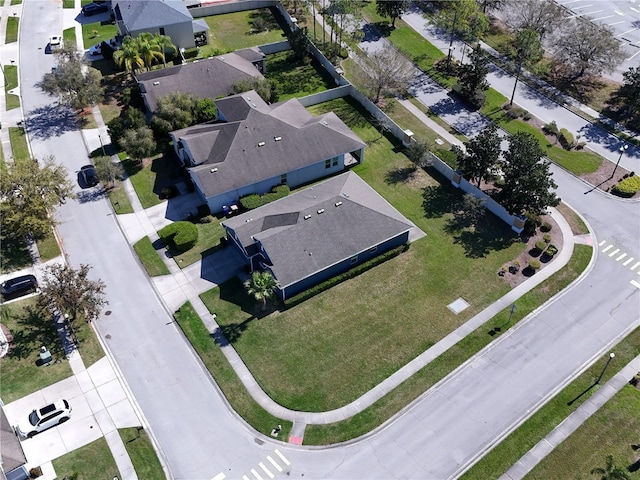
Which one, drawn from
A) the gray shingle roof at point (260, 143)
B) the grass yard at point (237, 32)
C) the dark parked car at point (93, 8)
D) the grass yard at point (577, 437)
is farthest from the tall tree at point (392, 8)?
the grass yard at point (577, 437)

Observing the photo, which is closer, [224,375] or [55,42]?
[224,375]

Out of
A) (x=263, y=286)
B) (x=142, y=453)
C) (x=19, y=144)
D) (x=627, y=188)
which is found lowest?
(x=142, y=453)

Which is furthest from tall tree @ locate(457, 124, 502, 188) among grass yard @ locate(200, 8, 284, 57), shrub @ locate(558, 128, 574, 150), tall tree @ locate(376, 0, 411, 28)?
grass yard @ locate(200, 8, 284, 57)

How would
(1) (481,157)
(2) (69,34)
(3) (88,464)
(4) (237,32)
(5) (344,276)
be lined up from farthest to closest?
(4) (237,32) → (2) (69,34) → (1) (481,157) → (5) (344,276) → (3) (88,464)

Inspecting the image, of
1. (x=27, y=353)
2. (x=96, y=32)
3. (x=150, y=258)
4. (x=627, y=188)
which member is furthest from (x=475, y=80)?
(x=27, y=353)

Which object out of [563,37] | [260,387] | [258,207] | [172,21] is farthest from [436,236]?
[172,21]

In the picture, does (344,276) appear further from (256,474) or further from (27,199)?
(27,199)

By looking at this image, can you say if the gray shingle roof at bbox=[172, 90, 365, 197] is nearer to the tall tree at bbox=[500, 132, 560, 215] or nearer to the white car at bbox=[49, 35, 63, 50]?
the tall tree at bbox=[500, 132, 560, 215]

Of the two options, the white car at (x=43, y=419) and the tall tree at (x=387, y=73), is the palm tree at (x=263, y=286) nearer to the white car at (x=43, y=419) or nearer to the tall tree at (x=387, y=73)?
the white car at (x=43, y=419)

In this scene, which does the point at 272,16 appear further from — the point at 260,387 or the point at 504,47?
the point at 260,387
